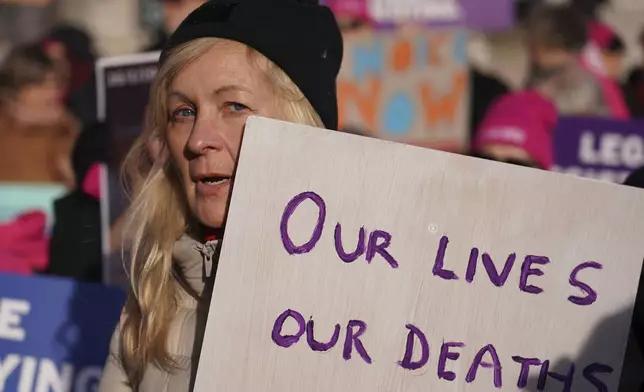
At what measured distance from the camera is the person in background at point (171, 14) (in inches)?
208

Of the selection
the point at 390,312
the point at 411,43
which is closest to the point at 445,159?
the point at 390,312

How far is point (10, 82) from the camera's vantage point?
226 inches

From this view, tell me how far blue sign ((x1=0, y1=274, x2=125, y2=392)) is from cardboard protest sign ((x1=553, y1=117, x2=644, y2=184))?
234cm

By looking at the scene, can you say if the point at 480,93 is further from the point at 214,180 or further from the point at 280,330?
the point at 280,330

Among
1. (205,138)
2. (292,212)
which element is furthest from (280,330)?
(205,138)

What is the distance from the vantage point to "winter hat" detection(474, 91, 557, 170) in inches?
158

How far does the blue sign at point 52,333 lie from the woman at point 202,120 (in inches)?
31.1

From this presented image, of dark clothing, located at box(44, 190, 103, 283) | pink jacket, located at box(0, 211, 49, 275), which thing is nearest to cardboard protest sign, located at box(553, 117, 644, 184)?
dark clothing, located at box(44, 190, 103, 283)

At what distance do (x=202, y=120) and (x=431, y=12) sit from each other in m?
4.08

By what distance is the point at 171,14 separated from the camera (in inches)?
217

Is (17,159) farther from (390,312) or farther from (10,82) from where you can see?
(390,312)

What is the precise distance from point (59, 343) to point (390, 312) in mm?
1356

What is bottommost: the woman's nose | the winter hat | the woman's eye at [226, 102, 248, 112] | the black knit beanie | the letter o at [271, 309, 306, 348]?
the letter o at [271, 309, 306, 348]

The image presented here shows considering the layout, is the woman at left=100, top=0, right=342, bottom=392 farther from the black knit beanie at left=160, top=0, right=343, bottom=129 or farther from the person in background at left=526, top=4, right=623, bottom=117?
the person in background at left=526, top=4, right=623, bottom=117
